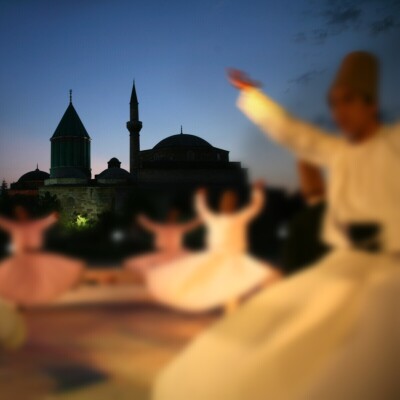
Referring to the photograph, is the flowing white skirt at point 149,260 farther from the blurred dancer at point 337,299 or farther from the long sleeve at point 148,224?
the blurred dancer at point 337,299

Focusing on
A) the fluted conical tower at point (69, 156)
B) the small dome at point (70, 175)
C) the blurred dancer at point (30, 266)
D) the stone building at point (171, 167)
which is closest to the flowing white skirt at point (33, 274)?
the blurred dancer at point (30, 266)

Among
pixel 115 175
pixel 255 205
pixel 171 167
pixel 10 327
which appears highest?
pixel 115 175

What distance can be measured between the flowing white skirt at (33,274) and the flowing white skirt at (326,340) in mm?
1008

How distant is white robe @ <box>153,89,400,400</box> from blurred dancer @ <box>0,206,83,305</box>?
0.92 m

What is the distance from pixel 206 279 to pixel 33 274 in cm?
87

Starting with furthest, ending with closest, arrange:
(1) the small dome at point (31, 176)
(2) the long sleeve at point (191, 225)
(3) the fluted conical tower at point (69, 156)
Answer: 1. (3) the fluted conical tower at point (69, 156)
2. (1) the small dome at point (31, 176)
3. (2) the long sleeve at point (191, 225)

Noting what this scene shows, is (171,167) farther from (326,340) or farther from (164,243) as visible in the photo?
(326,340)

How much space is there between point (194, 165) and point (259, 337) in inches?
36.0

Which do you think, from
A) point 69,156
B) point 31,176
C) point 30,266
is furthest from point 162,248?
point 31,176

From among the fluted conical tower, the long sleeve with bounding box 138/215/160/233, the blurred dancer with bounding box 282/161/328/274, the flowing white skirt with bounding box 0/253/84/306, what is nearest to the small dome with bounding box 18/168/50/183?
the fluted conical tower

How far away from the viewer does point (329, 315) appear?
125 cm

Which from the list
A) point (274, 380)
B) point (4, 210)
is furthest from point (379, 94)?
point (4, 210)

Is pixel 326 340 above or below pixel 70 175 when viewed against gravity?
below

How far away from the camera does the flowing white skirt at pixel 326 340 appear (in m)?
1.26
